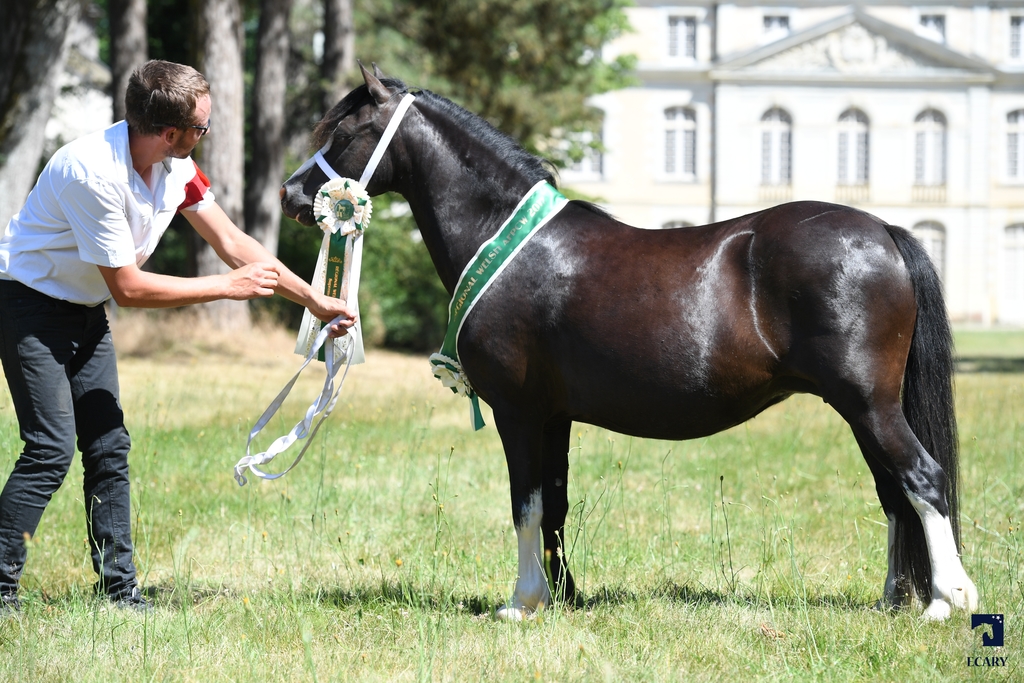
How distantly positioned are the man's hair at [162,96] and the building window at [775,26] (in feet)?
151

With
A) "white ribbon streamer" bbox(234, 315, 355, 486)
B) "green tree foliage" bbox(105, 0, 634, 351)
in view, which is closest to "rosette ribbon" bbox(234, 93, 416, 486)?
"white ribbon streamer" bbox(234, 315, 355, 486)

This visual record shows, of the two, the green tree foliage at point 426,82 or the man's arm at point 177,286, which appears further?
the green tree foliage at point 426,82

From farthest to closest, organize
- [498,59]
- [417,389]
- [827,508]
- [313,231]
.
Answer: [313,231], [498,59], [417,389], [827,508]

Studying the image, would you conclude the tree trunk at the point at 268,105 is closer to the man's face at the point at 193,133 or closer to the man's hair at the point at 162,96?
the man's face at the point at 193,133

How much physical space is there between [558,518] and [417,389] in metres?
7.66

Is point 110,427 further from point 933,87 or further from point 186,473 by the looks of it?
point 933,87

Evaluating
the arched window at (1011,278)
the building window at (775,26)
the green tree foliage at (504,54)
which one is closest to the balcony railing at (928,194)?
the arched window at (1011,278)

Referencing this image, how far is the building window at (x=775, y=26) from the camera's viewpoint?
4619 centimetres

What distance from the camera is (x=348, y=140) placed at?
427cm

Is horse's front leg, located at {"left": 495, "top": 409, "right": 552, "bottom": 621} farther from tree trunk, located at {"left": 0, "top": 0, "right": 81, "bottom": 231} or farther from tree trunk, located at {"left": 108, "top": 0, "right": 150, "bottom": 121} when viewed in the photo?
tree trunk, located at {"left": 108, "top": 0, "right": 150, "bottom": 121}

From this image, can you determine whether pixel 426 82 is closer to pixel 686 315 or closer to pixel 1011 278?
pixel 686 315

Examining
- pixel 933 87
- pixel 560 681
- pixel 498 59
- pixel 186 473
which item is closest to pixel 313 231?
Answer: pixel 498 59

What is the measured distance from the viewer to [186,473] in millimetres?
6770

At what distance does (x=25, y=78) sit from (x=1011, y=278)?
142 ft
